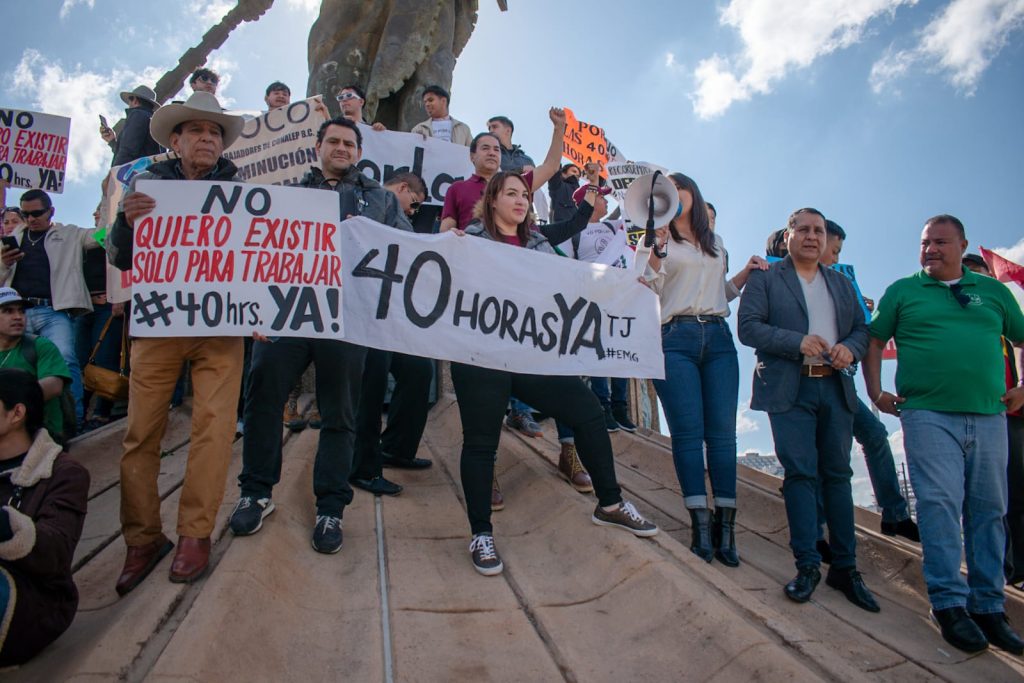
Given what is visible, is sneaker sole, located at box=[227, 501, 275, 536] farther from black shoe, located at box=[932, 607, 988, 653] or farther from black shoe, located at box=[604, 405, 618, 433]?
black shoe, located at box=[604, 405, 618, 433]

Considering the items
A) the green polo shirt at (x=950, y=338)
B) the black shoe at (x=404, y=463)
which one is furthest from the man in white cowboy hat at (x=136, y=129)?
the green polo shirt at (x=950, y=338)

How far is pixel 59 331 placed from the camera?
6.09 m

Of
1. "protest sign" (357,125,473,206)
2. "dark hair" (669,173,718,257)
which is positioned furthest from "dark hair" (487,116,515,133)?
"dark hair" (669,173,718,257)

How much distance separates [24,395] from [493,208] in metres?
2.53

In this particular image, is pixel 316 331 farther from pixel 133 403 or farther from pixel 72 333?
pixel 72 333

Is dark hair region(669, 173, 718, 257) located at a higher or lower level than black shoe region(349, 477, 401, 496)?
higher

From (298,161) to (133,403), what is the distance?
3.69 metres

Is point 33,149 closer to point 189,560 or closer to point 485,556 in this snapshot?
point 189,560

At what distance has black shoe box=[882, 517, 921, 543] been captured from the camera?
4473mm

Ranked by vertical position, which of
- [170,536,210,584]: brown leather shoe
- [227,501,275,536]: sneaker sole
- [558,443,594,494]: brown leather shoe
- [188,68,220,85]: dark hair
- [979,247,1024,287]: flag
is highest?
[188,68,220,85]: dark hair

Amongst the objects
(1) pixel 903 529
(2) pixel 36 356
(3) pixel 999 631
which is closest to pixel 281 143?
(2) pixel 36 356

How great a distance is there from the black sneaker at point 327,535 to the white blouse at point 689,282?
7.31ft

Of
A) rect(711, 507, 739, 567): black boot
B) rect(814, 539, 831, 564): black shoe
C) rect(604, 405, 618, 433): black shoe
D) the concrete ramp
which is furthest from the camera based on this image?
rect(604, 405, 618, 433): black shoe

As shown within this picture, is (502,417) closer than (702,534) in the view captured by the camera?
Yes
